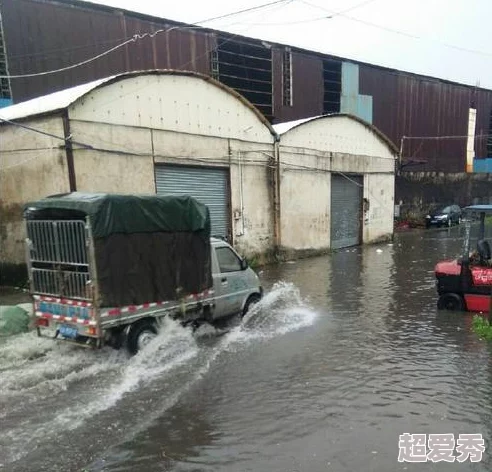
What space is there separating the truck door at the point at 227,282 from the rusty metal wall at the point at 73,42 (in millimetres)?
12822

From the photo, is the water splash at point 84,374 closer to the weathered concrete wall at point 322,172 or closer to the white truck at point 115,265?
the white truck at point 115,265

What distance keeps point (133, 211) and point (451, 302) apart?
22.3 ft

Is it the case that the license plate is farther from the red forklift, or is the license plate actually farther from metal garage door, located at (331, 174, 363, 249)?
metal garage door, located at (331, 174, 363, 249)

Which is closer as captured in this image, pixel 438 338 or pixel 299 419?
pixel 299 419

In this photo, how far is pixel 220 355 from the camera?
693 cm

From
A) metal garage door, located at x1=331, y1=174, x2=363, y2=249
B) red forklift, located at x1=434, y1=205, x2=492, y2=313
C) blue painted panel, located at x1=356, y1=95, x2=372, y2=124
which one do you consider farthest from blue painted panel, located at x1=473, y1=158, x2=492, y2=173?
red forklift, located at x1=434, y1=205, x2=492, y2=313

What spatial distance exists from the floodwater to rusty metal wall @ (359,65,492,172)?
25.4m

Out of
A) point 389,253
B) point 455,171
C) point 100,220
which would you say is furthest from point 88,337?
point 455,171

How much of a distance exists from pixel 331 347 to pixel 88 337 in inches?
149

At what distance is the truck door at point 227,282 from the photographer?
8078mm

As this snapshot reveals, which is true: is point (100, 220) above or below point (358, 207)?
above

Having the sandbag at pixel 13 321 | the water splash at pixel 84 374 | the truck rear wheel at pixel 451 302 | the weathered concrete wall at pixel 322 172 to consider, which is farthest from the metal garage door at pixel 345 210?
the sandbag at pixel 13 321

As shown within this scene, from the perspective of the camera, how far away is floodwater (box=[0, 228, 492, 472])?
13.7ft

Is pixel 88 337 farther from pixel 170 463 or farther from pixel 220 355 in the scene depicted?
pixel 170 463
